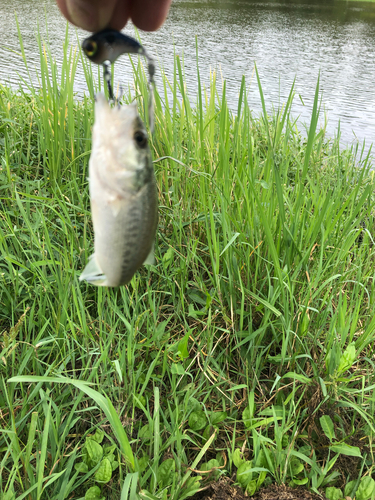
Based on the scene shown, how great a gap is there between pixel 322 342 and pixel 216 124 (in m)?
1.87

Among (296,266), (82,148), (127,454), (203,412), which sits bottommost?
(203,412)

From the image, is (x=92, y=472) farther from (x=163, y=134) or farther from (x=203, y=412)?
(x=163, y=134)

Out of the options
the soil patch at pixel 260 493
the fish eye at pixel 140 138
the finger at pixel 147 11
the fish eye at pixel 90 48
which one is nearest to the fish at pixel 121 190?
the fish eye at pixel 140 138

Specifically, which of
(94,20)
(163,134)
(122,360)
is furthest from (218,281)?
(94,20)

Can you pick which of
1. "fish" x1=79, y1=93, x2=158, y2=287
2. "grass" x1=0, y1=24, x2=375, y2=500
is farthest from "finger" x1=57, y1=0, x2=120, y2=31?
"grass" x1=0, y1=24, x2=375, y2=500

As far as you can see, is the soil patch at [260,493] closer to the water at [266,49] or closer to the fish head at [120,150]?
the fish head at [120,150]

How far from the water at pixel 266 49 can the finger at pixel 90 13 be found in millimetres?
2757

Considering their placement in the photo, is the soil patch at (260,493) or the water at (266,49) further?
the water at (266,49)

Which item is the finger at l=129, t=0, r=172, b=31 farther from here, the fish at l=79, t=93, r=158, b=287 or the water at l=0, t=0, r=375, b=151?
the water at l=0, t=0, r=375, b=151

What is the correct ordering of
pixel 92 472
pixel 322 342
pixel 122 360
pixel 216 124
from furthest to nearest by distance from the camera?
A: 1. pixel 216 124
2. pixel 322 342
3. pixel 122 360
4. pixel 92 472

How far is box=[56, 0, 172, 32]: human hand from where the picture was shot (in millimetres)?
698

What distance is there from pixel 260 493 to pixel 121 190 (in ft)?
5.23

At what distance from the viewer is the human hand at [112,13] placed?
0.70 metres

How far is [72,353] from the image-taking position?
1874 millimetres
